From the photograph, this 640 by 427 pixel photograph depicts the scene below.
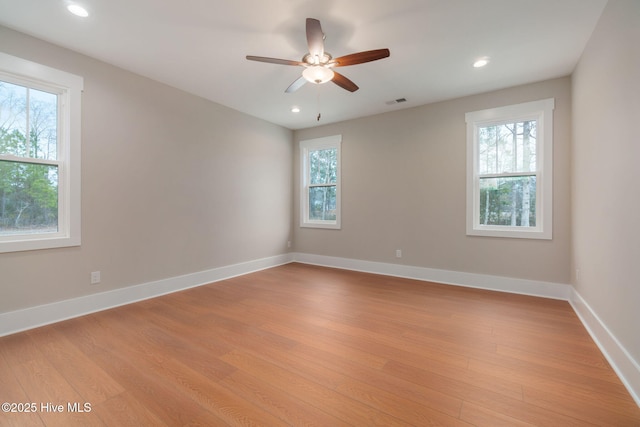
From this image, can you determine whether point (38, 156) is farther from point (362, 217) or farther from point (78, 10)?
point (362, 217)

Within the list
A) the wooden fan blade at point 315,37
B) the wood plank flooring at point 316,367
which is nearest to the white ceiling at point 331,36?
the wooden fan blade at point 315,37

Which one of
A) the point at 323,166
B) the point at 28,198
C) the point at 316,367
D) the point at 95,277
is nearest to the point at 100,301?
the point at 95,277

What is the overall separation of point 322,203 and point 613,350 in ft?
14.2

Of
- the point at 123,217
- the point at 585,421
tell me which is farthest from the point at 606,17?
the point at 123,217

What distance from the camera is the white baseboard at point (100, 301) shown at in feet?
8.16

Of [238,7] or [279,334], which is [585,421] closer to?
[279,334]

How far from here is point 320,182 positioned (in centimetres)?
557

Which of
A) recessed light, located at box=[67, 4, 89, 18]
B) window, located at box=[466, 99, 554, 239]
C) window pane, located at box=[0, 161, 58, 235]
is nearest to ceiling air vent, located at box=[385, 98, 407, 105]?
window, located at box=[466, 99, 554, 239]

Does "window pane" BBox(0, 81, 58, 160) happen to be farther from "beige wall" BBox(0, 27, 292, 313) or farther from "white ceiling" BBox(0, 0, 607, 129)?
"white ceiling" BBox(0, 0, 607, 129)

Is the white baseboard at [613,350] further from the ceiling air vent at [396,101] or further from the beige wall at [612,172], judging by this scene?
the ceiling air vent at [396,101]

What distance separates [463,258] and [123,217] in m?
4.65

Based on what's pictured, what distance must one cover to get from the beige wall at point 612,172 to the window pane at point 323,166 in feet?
11.7

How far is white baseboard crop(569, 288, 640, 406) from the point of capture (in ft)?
5.40

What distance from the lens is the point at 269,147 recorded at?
5215 millimetres
